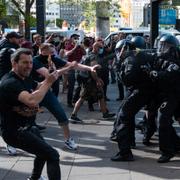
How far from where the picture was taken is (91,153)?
25.1 feet

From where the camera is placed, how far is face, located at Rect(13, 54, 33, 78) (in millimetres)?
5195

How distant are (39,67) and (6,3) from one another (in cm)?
1827

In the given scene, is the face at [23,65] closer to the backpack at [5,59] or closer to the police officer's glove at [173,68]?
the police officer's glove at [173,68]

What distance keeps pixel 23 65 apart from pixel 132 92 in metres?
2.45

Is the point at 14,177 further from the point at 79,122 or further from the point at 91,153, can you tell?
the point at 79,122

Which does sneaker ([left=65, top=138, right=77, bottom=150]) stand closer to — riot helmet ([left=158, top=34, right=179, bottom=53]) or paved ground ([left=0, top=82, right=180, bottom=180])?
paved ground ([left=0, top=82, right=180, bottom=180])

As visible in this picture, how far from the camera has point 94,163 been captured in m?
7.02

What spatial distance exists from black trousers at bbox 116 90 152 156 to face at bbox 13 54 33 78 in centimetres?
231

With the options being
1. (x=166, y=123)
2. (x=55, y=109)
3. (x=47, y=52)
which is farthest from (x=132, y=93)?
(x=47, y=52)

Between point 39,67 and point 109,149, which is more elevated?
point 39,67

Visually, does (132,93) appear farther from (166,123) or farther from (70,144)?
(70,144)

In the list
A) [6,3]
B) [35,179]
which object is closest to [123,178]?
[35,179]

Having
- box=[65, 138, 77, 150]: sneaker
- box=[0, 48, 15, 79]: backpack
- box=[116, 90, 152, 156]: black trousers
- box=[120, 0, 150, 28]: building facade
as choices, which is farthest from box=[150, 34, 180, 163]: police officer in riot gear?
box=[120, 0, 150, 28]: building facade

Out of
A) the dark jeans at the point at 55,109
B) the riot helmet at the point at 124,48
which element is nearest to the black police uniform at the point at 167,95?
the riot helmet at the point at 124,48
